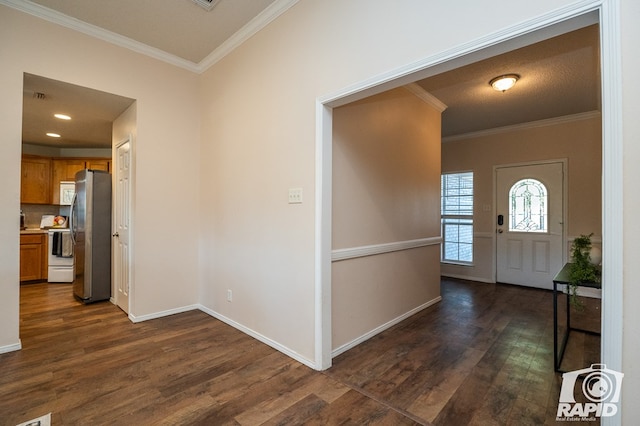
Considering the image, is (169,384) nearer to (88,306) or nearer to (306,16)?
(88,306)

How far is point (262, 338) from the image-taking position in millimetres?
2795

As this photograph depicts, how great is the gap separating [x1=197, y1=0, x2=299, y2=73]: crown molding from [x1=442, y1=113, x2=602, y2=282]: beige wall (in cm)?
445

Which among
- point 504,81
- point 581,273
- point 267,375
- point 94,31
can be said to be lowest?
point 267,375

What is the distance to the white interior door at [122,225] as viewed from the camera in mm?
3441

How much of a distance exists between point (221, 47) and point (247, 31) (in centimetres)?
50

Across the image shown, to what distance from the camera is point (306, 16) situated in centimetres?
243

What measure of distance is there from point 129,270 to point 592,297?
635 centimetres

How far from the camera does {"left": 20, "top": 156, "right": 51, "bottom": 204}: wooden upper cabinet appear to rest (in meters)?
5.50

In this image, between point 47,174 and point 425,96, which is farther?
point 47,174

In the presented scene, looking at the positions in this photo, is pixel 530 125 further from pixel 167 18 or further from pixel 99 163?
pixel 99 163

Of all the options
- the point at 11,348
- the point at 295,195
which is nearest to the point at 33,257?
the point at 11,348

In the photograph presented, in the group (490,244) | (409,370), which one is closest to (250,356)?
(409,370)

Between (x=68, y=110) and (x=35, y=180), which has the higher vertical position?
(x=68, y=110)

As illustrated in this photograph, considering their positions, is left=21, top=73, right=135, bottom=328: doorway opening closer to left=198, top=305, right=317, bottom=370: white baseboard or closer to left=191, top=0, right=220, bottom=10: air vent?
left=191, top=0, right=220, bottom=10: air vent
